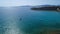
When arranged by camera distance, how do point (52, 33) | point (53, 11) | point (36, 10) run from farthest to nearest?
point (36, 10), point (53, 11), point (52, 33)

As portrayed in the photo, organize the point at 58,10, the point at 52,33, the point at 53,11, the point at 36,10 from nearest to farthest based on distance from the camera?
the point at 52,33
the point at 58,10
the point at 53,11
the point at 36,10

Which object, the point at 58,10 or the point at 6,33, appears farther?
the point at 58,10

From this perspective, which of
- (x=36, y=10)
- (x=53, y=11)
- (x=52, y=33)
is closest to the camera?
(x=52, y=33)

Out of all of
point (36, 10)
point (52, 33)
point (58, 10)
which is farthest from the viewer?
point (36, 10)

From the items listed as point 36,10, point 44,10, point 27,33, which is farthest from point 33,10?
point 27,33

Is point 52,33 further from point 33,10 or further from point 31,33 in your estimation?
point 33,10

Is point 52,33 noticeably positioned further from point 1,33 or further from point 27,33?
point 1,33

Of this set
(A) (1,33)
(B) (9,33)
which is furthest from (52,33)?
(A) (1,33)

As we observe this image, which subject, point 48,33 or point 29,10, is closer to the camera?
point 48,33
